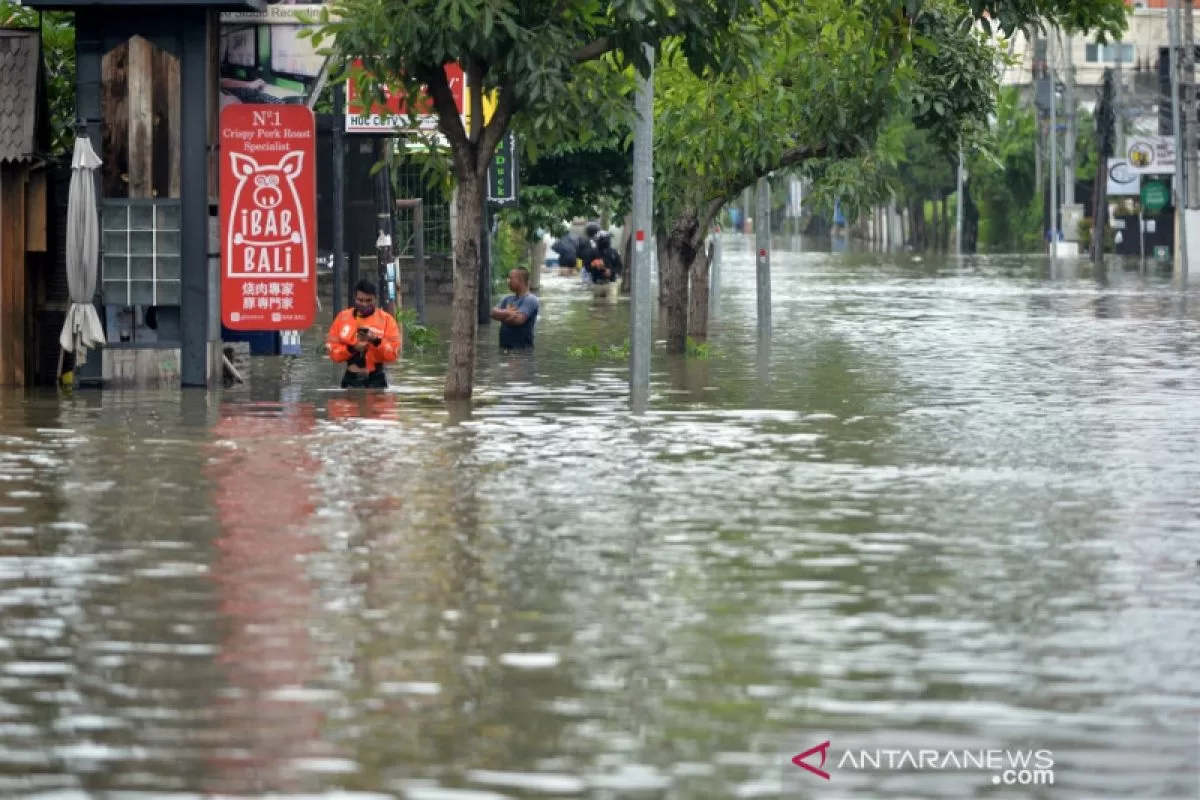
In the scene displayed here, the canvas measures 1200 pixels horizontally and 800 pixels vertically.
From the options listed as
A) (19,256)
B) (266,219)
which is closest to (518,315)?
(266,219)

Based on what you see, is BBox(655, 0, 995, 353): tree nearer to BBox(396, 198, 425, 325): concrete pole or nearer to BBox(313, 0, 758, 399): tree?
BBox(313, 0, 758, 399): tree

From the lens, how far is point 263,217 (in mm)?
24531

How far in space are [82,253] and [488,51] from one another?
4368mm

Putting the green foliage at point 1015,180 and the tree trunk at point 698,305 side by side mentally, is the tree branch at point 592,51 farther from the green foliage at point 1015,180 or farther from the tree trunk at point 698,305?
the green foliage at point 1015,180

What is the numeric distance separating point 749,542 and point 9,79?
13508mm

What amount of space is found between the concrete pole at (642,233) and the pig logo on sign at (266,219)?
377cm

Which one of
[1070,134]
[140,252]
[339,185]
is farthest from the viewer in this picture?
[1070,134]

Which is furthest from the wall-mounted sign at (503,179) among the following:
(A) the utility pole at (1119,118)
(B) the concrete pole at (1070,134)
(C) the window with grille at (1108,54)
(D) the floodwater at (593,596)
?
(C) the window with grille at (1108,54)

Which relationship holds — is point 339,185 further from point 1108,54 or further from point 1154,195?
point 1108,54

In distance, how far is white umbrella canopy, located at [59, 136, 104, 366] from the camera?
76.2ft

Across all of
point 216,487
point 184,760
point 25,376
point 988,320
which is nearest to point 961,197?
point 988,320

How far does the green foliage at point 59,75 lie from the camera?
85.3 ft

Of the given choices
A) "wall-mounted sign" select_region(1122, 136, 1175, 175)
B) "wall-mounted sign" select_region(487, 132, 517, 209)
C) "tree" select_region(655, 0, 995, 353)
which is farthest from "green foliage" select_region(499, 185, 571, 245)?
"wall-mounted sign" select_region(1122, 136, 1175, 175)

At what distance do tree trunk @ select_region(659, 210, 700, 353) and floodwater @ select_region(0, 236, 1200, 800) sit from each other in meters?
8.12
